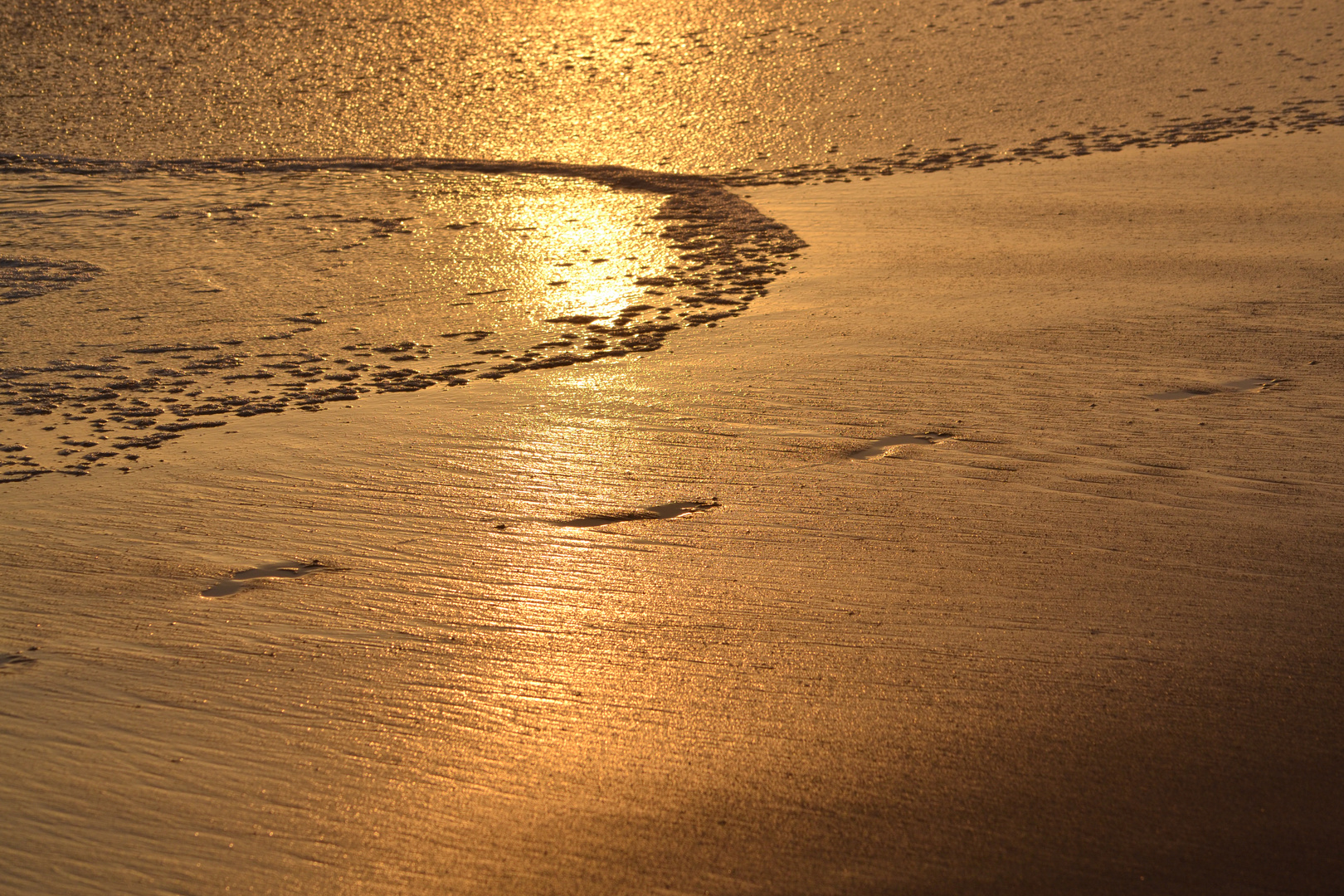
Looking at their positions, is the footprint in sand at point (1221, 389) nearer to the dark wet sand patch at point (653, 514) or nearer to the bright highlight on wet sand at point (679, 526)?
the bright highlight on wet sand at point (679, 526)

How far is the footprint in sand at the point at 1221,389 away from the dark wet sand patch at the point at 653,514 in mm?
1369

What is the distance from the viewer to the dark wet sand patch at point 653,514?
8.55ft

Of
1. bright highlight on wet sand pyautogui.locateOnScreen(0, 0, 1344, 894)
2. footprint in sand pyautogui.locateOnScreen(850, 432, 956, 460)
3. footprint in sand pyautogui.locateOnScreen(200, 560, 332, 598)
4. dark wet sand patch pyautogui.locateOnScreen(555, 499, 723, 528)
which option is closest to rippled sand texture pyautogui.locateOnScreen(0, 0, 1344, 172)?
bright highlight on wet sand pyautogui.locateOnScreen(0, 0, 1344, 894)

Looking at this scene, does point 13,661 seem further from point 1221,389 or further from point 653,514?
point 1221,389

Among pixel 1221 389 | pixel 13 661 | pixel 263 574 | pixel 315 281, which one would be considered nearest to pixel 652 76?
pixel 315 281

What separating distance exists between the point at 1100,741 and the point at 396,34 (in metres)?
7.96

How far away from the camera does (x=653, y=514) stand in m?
2.64

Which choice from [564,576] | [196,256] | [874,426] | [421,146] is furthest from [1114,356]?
[421,146]

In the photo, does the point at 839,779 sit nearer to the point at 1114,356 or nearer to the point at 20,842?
the point at 20,842

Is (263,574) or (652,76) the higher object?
(652,76)

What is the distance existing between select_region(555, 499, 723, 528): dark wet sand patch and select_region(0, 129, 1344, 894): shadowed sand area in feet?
0.05

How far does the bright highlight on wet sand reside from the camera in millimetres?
1690

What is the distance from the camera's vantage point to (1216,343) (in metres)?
3.55

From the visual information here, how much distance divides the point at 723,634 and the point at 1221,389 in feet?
6.06
